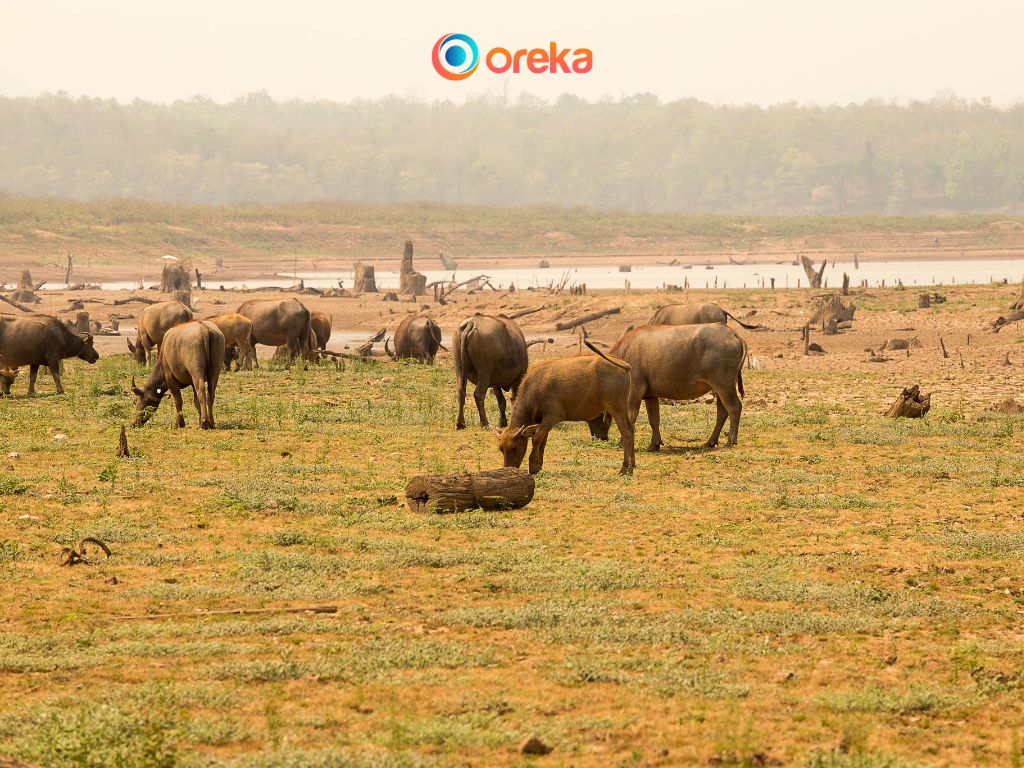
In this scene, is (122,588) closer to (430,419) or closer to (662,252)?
(430,419)

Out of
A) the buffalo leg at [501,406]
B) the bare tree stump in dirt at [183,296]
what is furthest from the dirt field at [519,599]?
the bare tree stump in dirt at [183,296]

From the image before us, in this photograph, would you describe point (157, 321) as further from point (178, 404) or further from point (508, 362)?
point (508, 362)

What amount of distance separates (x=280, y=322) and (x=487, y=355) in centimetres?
1116

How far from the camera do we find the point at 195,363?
19.5 meters

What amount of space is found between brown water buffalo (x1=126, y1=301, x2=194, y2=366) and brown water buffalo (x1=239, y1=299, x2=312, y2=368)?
161cm

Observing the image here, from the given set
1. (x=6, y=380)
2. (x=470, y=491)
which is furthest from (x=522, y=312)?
(x=470, y=491)

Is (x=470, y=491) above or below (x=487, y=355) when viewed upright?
below

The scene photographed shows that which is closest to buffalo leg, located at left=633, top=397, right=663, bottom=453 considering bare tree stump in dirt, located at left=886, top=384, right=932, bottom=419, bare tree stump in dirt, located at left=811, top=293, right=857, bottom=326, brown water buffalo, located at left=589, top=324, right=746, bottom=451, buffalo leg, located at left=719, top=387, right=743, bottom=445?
brown water buffalo, located at left=589, top=324, right=746, bottom=451

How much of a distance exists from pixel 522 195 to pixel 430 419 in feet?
554

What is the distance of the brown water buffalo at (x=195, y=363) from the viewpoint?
19.6 m

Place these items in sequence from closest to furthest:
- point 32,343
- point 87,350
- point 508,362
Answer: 1. point 508,362
2. point 32,343
3. point 87,350

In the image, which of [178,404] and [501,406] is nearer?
[178,404]

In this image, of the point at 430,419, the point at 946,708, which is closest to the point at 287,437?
the point at 430,419

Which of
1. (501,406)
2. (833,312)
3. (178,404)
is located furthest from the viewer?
(833,312)
